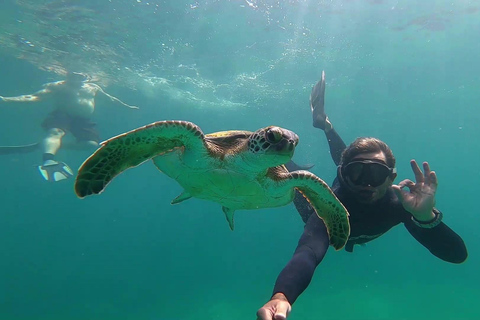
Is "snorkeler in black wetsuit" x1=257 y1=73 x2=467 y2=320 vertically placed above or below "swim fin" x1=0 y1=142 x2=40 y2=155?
above

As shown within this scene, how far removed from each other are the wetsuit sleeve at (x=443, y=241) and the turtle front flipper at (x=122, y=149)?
235 cm

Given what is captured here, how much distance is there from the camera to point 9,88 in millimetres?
21922

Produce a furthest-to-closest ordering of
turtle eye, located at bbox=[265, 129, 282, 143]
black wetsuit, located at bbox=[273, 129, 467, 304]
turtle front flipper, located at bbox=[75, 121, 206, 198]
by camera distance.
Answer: turtle front flipper, located at bbox=[75, 121, 206, 198]
turtle eye, located at bbox=[265, 129, 282, 143]
black wetsuit, located at bbox=[273, 129, 467, 304]

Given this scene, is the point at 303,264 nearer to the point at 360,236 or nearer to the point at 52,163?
the point at 360,236

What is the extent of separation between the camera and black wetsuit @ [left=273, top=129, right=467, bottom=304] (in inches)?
79.2

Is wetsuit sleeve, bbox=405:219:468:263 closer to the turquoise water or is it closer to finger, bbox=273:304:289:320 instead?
finger, bbox=273:304:289:320

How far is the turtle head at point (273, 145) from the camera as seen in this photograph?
2369 mm

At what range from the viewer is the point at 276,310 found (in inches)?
62.7

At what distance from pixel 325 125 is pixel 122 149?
589 cm

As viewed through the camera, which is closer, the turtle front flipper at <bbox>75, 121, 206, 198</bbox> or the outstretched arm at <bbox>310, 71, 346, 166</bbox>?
the turtle front flipper at <bbox>75, 121, 206, 198</bbox>

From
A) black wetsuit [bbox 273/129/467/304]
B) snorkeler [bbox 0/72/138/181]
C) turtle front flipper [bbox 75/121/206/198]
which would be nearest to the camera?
black wetsuit [bbox 273/129/467/304]

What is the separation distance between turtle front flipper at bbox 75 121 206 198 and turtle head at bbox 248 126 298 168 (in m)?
0.51

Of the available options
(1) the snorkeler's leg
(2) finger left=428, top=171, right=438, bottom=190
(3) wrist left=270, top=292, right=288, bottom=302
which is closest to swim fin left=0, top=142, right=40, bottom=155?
(1) the snorkeler's leg

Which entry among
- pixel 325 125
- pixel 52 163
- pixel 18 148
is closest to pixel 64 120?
pixel 18 148
